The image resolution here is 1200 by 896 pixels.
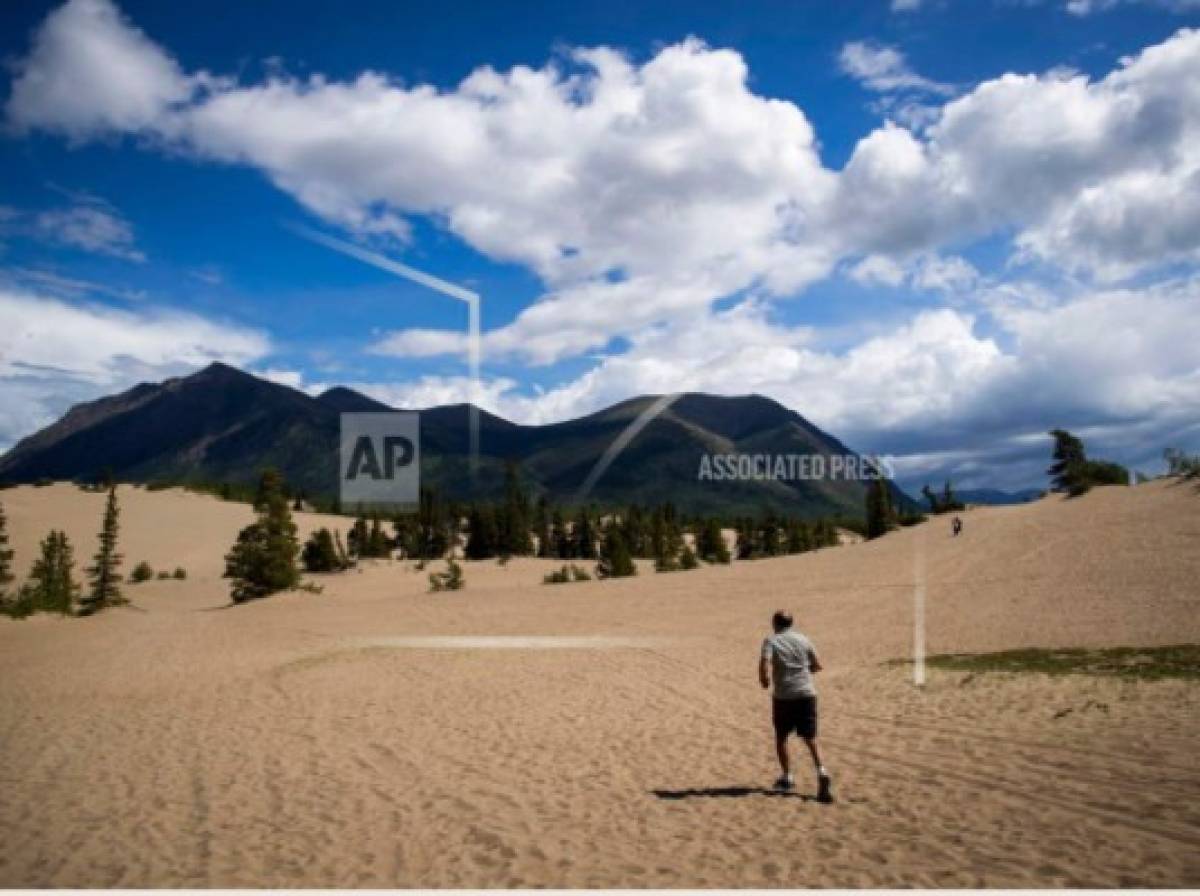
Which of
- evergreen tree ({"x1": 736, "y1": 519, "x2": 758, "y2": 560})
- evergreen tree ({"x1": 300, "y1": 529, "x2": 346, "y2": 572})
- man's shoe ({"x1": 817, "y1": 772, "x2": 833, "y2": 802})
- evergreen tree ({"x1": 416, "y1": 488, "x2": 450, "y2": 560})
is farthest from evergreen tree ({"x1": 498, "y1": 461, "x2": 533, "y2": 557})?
man's shoe ({"x1": 817, "y1": 772, "x2": 833, "y2": 802})

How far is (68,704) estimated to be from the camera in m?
20.9

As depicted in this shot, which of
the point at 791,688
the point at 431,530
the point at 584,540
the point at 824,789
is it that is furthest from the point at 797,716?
the point at 431,530

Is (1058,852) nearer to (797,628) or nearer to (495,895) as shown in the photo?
(495,895)

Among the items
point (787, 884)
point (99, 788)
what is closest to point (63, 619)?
point (99, 788)

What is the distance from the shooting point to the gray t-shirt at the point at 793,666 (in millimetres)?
10156

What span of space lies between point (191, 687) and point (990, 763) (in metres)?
22.4

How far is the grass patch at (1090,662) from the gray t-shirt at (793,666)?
11.6 metres

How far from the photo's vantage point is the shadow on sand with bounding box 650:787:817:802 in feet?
33.4

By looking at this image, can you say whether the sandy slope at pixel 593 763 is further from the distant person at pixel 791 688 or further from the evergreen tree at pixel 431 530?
the evergreen tree at pixel 431 530

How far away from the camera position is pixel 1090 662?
19594mm

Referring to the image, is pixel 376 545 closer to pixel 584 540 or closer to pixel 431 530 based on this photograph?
pixel 431 530

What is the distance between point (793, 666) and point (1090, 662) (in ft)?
47.1

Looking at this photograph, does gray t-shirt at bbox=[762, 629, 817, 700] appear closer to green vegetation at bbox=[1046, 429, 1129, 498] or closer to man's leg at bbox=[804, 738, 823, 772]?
man's leg at bbox=[804, 738, 823, 772]

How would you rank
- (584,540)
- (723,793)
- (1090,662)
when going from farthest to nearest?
(584,540)
(1090,662)
(723,793)
